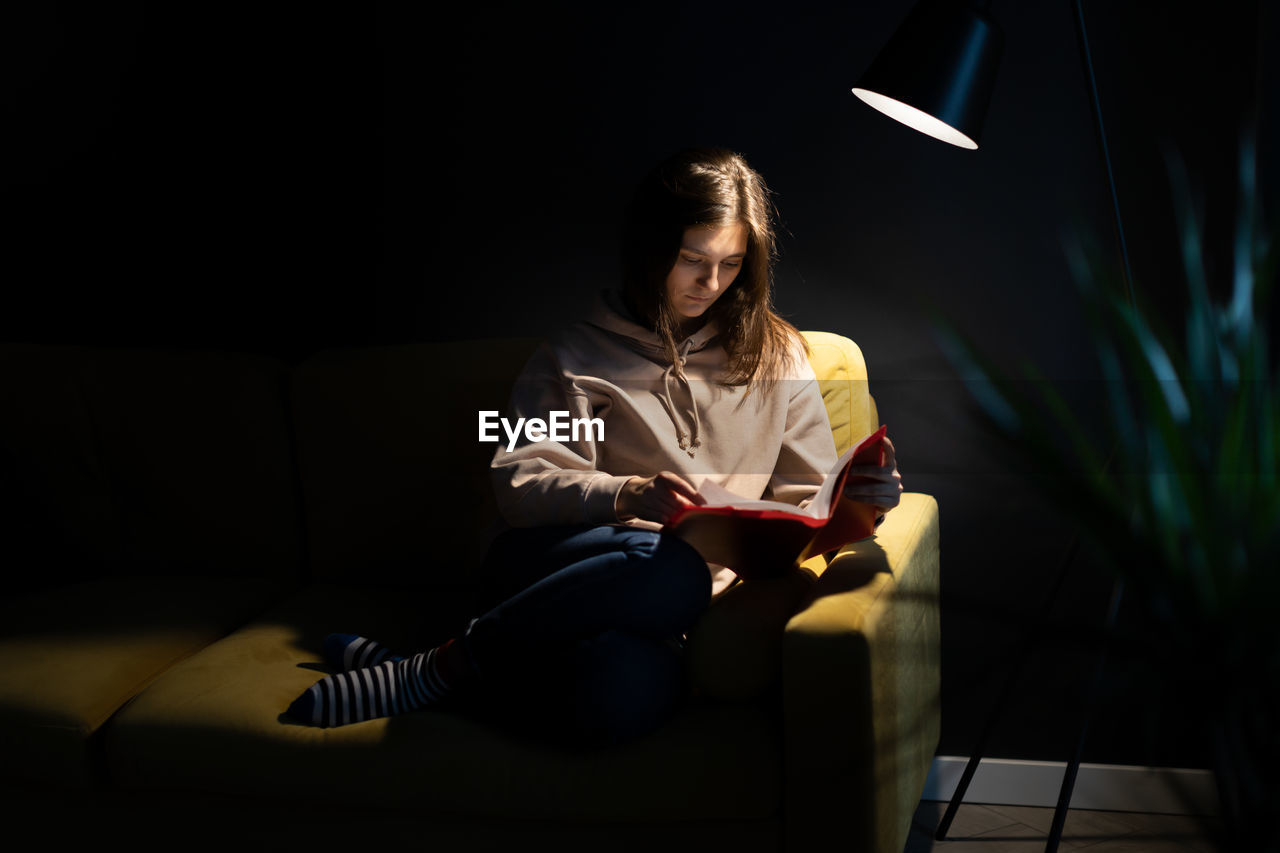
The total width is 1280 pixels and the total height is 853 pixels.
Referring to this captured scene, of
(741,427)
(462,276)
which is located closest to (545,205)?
(462,276)

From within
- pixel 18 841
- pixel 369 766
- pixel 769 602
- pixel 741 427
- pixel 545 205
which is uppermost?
pixel 545 205

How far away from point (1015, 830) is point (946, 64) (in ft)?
4.41

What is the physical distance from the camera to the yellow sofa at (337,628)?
1.19 meters


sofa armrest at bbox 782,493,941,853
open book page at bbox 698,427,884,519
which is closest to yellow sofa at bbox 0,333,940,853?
sofa armrest at bbox 782,493,941,853

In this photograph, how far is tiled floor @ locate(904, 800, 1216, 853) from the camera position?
1682mm

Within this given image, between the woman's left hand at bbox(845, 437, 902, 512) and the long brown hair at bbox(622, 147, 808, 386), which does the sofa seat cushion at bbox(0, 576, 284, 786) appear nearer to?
the long brown hair at bbox(622, 147, 808, 386)

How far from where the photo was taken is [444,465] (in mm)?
1808

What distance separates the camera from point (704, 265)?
1546mm

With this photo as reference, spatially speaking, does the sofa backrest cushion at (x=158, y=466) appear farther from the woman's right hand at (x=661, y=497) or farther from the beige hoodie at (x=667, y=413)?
the woman's right hand at (x=661, y=497)

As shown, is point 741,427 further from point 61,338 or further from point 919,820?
point 61,338

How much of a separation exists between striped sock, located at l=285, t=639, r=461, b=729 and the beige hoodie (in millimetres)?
281

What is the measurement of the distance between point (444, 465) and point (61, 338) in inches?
45.3

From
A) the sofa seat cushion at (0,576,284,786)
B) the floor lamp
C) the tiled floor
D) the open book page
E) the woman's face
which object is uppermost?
the floor lamp

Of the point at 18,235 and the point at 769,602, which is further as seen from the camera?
the point at 18,235
